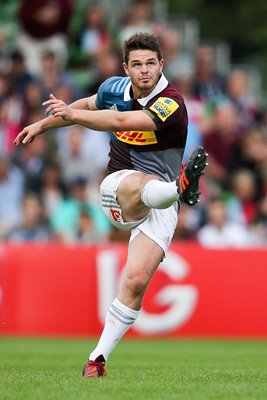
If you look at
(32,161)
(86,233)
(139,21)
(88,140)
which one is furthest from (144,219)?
(139,21)

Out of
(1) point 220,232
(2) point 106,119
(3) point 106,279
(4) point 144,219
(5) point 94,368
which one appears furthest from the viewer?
(1) point 220,232

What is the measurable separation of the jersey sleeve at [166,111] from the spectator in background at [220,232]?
7.20 meters

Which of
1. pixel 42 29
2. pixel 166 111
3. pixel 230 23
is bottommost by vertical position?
pixel 166 111

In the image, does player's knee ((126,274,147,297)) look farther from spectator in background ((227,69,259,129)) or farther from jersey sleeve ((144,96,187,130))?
spectator in background ((227,69,259,129))

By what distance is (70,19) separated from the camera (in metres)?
18.5

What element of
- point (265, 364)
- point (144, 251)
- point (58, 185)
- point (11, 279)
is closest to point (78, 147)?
point (58, 185)

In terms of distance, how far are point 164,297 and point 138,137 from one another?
631 cm

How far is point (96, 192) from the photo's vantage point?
16.5m

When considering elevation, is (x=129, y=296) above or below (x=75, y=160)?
below

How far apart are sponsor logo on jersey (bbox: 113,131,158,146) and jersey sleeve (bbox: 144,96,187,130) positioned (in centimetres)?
29

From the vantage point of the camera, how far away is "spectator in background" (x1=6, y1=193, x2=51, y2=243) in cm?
1554

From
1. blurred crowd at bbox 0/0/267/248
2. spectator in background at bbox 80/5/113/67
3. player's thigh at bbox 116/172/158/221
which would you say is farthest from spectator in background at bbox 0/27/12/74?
player's thigh at bbox 116/172/158/221

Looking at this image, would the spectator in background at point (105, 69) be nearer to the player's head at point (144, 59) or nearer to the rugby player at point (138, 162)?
the rugby player at point (138, 162)

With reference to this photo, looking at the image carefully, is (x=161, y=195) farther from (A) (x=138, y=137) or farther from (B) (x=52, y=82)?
(B) (x=52, y=82)
